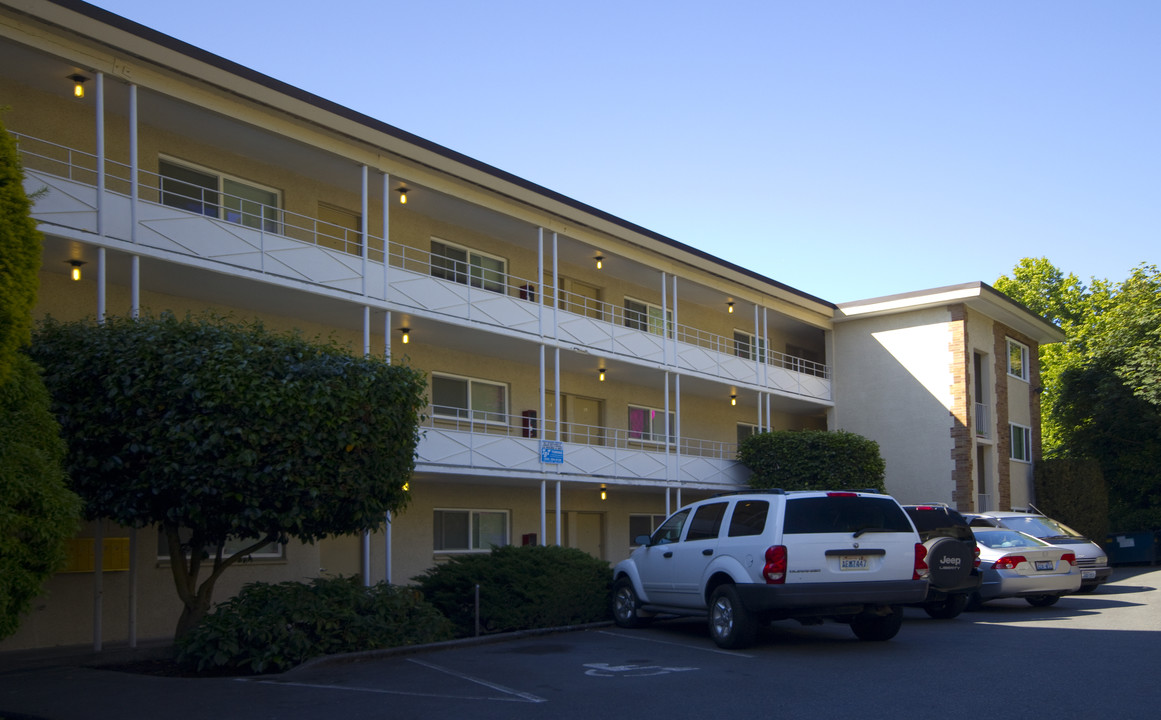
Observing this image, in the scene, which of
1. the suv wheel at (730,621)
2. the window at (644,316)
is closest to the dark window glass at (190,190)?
the suv wheel at (730,621)

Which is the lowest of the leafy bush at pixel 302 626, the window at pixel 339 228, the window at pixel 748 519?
the leafy bush at pixel 302 626

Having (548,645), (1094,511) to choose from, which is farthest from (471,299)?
(1094,511)

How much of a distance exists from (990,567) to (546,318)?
1003 cm

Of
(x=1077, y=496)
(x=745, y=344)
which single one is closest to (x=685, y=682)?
(x=745, y=344)

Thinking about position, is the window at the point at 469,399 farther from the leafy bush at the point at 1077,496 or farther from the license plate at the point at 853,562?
the leafy bush at the point at 1077,496

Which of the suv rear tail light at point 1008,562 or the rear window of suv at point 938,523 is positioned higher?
the rear window of suv at point 938,523

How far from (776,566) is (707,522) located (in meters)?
1.82

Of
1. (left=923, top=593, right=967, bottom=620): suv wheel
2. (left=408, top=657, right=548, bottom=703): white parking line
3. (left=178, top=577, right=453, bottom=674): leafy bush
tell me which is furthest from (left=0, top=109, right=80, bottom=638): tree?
(left=923, top=593, right=967, bottom=620): suv wheel

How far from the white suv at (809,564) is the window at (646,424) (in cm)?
1420

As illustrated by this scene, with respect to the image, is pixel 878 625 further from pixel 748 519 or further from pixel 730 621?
pixel 748 519

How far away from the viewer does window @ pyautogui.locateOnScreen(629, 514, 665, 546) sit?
27125 millimetres

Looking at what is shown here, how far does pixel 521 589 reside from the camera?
14.6 m

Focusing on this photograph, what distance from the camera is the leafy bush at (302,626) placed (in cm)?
1134

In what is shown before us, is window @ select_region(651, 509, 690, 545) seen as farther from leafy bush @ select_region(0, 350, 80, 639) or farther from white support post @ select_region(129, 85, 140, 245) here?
white support post @ select_region(129, 85, 140, 245)
